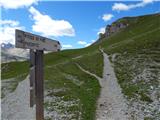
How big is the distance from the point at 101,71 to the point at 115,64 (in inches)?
372

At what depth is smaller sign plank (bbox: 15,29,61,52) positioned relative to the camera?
43.1 ft

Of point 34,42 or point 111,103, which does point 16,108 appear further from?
point 34,42

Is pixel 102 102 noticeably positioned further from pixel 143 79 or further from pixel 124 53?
pixel 124 53

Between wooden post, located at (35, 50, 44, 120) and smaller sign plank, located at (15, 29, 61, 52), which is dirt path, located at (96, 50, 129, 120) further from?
wooden post, located at (35, 50, 44, 120)

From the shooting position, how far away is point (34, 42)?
14.4 metres

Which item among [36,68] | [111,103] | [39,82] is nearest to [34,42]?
[36,68]

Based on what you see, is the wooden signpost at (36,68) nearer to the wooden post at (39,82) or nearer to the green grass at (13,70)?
the wooden post at (39,82)

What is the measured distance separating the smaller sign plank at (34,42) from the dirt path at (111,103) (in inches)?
574

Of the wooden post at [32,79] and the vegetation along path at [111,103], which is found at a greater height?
the wooden post at [32,79]

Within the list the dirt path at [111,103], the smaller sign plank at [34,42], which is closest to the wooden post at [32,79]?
the smaller sign plank at [34,42]

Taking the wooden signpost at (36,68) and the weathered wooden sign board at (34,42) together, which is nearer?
the weathered wooden sign board at (34,42)

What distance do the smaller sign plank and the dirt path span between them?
14583 millimetres

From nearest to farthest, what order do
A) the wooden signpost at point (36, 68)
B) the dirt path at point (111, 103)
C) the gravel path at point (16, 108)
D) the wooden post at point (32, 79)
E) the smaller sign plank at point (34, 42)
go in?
the smaller sign plank at point (34, 42)
the wooden signpost at point (36, 68)
the wooden post at point (32, 79)
the dirt path at point (111, 103)
the gravel path at point (16, 108)

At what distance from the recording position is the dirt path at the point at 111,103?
2991 cm
